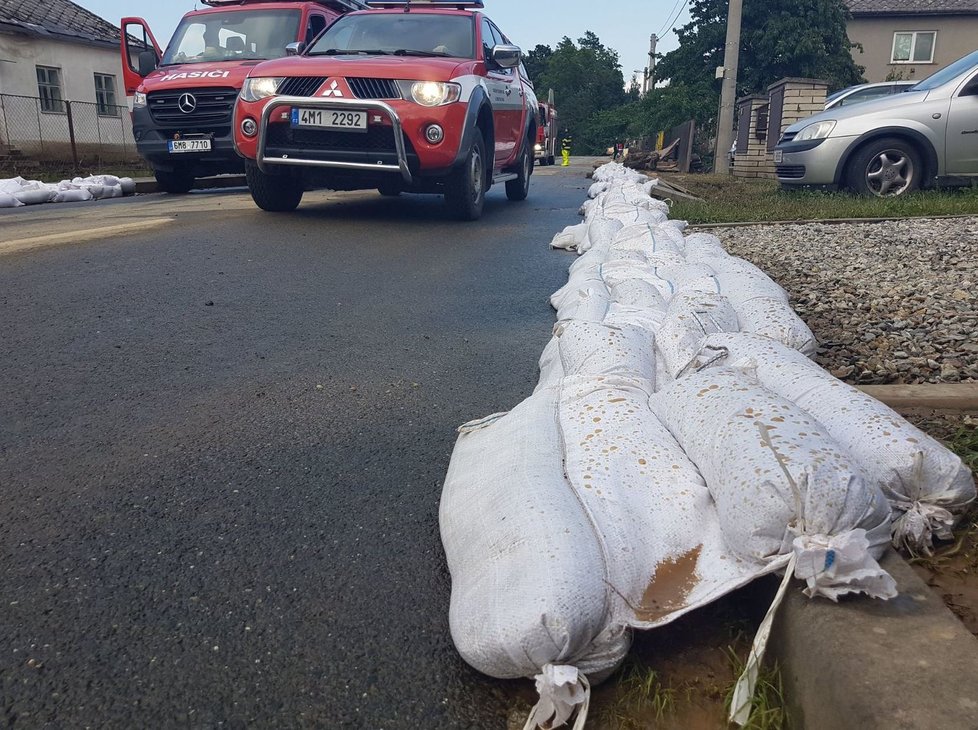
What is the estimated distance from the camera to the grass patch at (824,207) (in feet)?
22.9

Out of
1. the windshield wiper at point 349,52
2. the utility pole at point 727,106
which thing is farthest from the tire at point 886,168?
the utility pole at point 727,106

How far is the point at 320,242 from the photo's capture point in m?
6.36

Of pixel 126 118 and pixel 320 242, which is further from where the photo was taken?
pixel 126 118

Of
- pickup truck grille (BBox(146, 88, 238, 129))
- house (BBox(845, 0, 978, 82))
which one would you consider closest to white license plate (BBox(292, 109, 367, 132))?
pickup truck grille (BBox(146, 88, 238, 129))

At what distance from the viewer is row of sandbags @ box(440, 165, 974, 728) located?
143cm

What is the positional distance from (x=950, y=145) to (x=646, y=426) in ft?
26.3

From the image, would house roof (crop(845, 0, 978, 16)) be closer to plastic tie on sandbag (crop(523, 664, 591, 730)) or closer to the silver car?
the silver car

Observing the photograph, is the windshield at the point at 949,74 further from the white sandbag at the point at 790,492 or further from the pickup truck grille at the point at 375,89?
the white sandbag at the point at 790,492

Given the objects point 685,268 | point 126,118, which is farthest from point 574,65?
point 685,268

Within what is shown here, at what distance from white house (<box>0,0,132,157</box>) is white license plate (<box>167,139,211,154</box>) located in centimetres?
1065

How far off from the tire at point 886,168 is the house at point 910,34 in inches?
1110

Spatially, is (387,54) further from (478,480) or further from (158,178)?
(478,480)

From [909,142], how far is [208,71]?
24.4ft

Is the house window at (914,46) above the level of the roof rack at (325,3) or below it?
above
